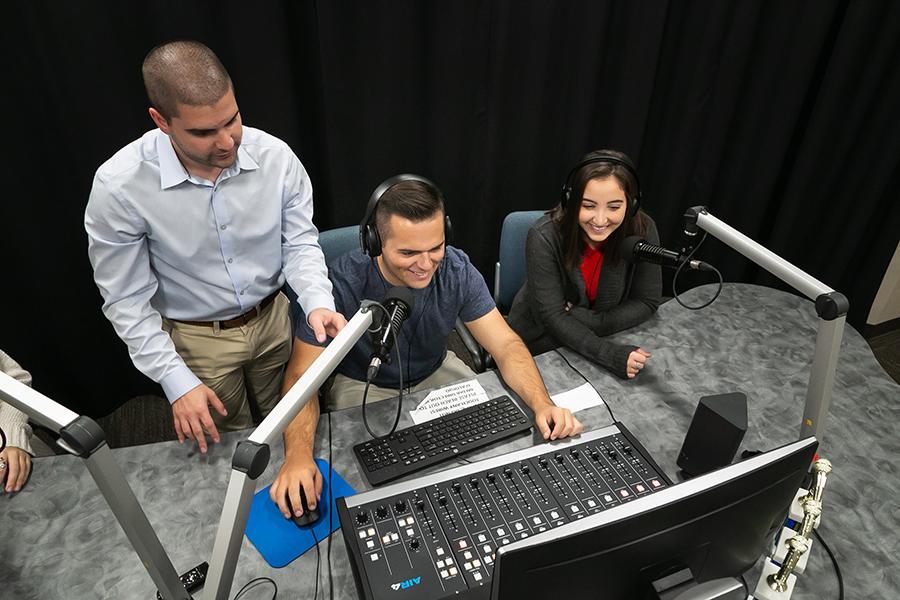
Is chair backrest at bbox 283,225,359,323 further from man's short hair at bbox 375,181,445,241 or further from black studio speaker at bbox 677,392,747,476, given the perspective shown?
black studio speaker at bbox 677,392,747,476

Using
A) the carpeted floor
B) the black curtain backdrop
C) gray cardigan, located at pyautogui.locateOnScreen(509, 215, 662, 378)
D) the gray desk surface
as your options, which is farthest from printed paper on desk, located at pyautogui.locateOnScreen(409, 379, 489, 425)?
the carpeted floor

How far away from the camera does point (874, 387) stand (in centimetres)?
165

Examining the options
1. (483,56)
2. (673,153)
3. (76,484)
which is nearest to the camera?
(76,484)

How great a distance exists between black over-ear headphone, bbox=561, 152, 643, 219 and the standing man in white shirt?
31.9 inches

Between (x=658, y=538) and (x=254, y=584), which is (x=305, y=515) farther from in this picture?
(x=658, y=538)

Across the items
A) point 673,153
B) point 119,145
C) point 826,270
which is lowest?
point 826,270

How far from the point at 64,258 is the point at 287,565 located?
5.81ft

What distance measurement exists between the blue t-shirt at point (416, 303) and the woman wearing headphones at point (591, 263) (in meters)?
0.26

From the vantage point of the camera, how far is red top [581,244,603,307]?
203 centimetres

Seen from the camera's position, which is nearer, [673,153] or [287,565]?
Result: [287,565]

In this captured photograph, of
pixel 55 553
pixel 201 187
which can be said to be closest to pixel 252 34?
pixel 201 187

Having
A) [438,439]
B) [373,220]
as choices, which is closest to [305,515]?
[438,439]

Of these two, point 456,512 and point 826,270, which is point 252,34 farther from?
point 826,270

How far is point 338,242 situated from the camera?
1.96 metres
